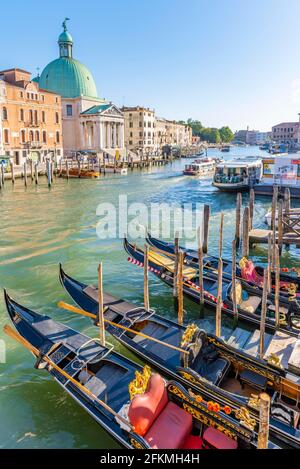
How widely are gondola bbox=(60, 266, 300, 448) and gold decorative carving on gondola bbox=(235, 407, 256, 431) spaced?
12 mm

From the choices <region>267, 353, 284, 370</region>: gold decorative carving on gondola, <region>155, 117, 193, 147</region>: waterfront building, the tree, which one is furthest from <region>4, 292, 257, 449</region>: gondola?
the tree

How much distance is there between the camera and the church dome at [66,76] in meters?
56.7

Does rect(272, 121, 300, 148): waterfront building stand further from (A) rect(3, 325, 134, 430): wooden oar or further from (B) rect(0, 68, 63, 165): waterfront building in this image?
(A) rect(3, 325, 134, 430): wooden oar

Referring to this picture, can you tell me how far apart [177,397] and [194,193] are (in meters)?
27.1

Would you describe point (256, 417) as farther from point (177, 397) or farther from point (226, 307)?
point (226, 307)

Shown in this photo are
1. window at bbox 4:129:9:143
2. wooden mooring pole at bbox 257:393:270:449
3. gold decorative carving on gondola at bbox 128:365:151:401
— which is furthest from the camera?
window at bbox 4:129:9:143

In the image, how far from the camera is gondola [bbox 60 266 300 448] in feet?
16.2

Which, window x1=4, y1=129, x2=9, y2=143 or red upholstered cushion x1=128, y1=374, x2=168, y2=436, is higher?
window x1=4, y1=129, x2=9, y2=143

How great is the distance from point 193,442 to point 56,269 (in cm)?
864

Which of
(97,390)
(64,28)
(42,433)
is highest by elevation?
(64,28)

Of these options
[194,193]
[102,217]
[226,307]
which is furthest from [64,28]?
[226,307]

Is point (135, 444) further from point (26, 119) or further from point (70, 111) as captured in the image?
point (70, 111)

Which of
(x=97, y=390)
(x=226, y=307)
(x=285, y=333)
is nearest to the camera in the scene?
(x=97, y=390)
